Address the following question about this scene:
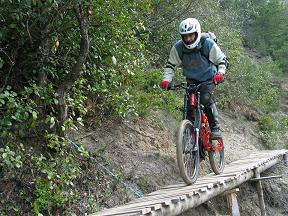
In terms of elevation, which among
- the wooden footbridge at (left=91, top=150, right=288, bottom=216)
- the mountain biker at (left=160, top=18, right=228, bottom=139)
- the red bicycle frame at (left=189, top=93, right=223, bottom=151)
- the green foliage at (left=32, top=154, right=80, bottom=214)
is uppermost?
the mountain biker at (left=160, top=18, right=228, bottom=139)

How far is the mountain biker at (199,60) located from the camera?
589cm

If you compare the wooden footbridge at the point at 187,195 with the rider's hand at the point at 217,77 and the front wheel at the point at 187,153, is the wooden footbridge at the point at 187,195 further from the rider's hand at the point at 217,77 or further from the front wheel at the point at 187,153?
the rider's hand at the point at 217,77

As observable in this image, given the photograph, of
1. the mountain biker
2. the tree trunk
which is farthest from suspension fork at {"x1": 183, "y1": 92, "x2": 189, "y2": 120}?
the tree trunk

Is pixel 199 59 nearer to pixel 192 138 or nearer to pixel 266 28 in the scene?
pixel 192 138

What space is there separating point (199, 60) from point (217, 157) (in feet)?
7.19

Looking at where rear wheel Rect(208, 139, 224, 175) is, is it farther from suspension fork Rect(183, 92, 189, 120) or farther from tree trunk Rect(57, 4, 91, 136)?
tree trunk Rect(57, 4, 91, 136)

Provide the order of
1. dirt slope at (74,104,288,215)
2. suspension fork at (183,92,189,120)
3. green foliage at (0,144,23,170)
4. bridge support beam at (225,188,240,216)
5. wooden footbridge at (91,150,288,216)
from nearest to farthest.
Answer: wooden footbridge at (91,150,288,216) < green foliage at (0,144,23,170) < suspension fork at (183,92,189,120) < dirt slope at (74,104,288,215) < bridge support beam at (225,188,240,216)

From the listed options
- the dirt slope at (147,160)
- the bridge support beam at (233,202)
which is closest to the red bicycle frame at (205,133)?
the bridge support beam at (233,202)

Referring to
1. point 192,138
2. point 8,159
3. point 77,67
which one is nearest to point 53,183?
point 8,159

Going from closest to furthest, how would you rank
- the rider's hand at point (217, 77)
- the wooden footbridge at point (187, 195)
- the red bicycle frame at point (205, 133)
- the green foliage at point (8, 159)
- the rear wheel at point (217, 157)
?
the wooden footbridge at point (187, 195), the green foliage at point (8, 159), the rider's hand at point (217, 77), the red bicycle frame at point (205, 133), the rear wheel at point (217, 157)

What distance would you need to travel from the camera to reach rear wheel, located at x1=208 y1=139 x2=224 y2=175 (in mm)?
6762

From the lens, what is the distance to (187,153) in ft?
19.2

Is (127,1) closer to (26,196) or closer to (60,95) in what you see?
(60,95)

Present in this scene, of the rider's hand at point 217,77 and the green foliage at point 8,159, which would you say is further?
the rider's hand at point 217,77
